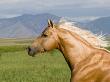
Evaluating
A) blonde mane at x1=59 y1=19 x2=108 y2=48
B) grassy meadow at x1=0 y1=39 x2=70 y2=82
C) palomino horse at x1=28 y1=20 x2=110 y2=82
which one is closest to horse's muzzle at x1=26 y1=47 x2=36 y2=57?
palomino horse at x1=28 y1=20 x2=110 y2=82

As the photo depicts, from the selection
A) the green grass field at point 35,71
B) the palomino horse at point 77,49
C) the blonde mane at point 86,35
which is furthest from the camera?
the green grass field at point 35,71

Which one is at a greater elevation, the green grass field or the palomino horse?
the palomino horse

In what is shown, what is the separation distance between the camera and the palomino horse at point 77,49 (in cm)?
761

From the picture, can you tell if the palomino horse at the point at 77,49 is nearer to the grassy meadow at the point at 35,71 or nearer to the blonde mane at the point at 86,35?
the blonde mane at the point at 86,35

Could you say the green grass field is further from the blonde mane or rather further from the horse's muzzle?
the blonde mane

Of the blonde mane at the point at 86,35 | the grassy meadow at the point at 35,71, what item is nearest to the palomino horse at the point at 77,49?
the blonde mane at the point at 86,35

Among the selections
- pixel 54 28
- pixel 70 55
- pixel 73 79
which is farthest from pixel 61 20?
pixel 73 79

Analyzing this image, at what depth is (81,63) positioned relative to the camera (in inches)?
306

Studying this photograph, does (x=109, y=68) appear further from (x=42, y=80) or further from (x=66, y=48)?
(x=42, y=80)

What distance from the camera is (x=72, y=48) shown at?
26.3 feet

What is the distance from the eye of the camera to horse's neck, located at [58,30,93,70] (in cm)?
787

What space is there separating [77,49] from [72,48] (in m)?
0.12

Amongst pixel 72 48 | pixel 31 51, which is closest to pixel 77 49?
pixel 72 48

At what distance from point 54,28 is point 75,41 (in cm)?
56
